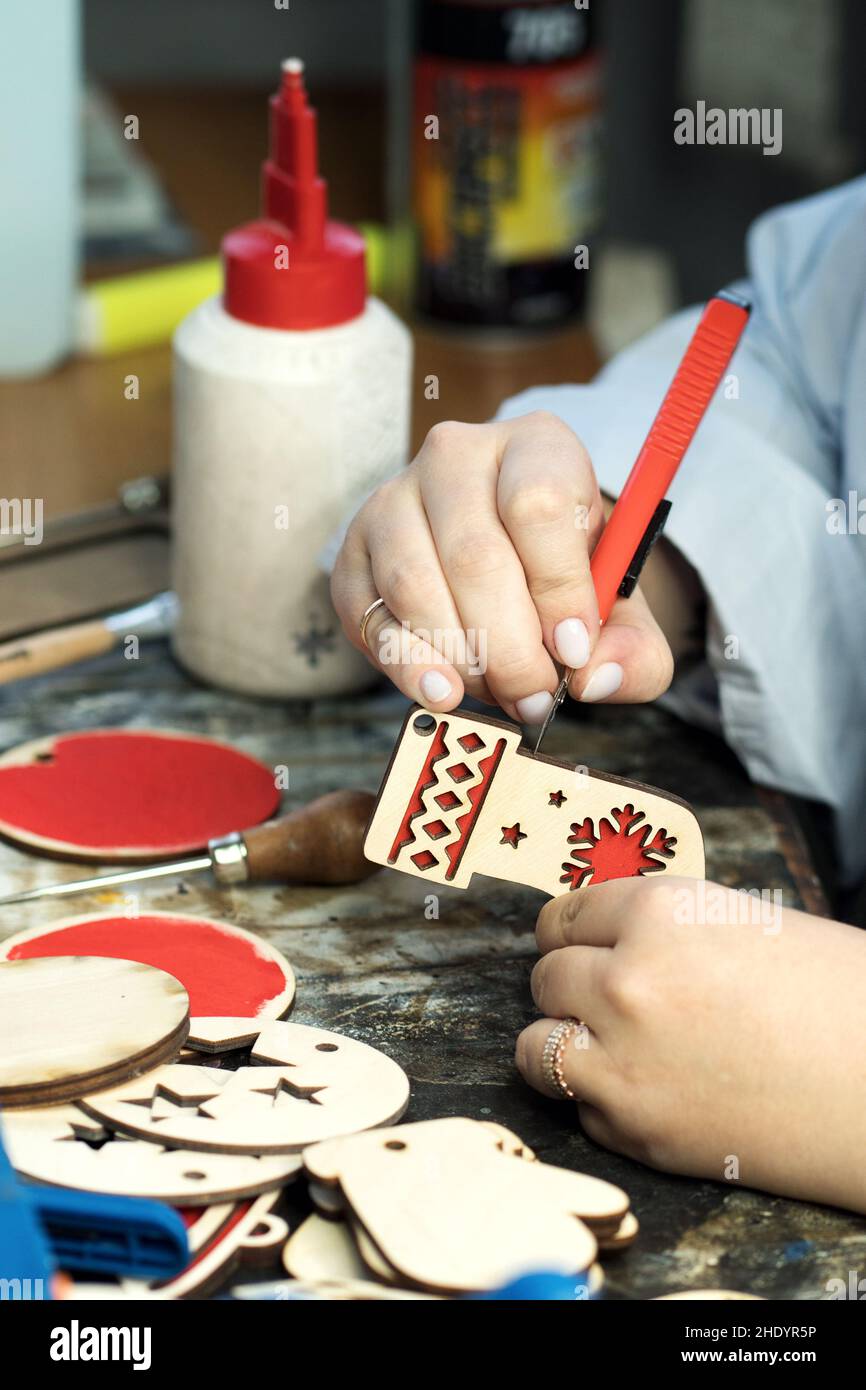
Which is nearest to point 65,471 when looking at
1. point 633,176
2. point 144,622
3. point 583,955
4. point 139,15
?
point 144,622

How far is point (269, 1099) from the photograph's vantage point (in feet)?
1.69

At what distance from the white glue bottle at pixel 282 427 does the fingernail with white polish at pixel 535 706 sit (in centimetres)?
19

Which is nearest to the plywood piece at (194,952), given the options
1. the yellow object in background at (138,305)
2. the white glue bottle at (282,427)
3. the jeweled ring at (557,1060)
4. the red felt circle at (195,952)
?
the red felt circle at (195,952)

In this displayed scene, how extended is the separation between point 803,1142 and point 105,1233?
0.71 feet

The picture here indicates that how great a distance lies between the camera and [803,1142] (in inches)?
19.7

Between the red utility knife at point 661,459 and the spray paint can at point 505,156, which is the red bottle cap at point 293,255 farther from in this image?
the spray paint can at point 505,156

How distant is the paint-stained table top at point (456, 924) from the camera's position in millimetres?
496

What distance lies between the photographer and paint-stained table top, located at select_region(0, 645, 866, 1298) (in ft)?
1.63

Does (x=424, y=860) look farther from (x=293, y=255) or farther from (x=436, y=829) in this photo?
(x=293, y=255)

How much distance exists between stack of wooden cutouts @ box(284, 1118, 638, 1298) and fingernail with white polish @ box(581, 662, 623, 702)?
0.61ft

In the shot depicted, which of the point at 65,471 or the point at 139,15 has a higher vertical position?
the point at 139,15

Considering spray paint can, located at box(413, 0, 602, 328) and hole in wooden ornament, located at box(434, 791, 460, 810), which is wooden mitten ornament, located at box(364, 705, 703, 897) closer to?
hole in wooden ornament, located at box(434, 791, 460, 810)
